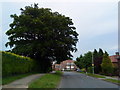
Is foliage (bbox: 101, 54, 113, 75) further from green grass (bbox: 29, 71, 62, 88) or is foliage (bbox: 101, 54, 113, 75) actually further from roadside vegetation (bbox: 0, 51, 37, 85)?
green grass (bbox: 29, 71, 62, 88)

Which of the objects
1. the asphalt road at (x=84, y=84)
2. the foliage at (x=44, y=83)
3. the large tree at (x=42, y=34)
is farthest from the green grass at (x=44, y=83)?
the large tree at (x=42, y=34)

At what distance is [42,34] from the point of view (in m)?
40.6

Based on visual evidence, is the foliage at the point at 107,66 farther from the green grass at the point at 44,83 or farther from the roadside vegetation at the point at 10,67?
the green grass at the point at 44,83

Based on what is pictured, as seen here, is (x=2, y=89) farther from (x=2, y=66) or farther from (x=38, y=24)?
(x=38, y=24)

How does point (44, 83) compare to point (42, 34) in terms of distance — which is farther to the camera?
point (42, 34)

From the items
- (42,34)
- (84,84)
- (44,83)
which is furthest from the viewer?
(42,34)

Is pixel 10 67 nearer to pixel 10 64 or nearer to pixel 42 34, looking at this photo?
pixel 10 64

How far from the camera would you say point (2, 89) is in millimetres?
13453

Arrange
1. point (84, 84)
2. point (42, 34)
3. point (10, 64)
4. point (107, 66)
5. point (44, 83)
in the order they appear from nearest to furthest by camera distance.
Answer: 1. point (44, 83)
2. point (84, 84)
3. point (10, 64)
4. point (42, 34)
5. point (107, 66)

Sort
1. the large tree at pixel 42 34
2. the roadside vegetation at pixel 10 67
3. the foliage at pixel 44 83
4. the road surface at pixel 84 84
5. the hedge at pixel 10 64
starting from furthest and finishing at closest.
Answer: the large tree at pixel 42 34 < the hedge at pixel 10 64 < the roadside vegetation at pixel 10 67 < the road surface at pixel 84 84 < the foliage at pixel 44 83

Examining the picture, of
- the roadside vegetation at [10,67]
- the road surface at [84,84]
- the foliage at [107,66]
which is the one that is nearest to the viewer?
the road surface at [84,84]

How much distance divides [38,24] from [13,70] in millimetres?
16432

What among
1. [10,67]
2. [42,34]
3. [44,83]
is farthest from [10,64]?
[42,34]

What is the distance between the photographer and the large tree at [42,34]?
1564 inches
